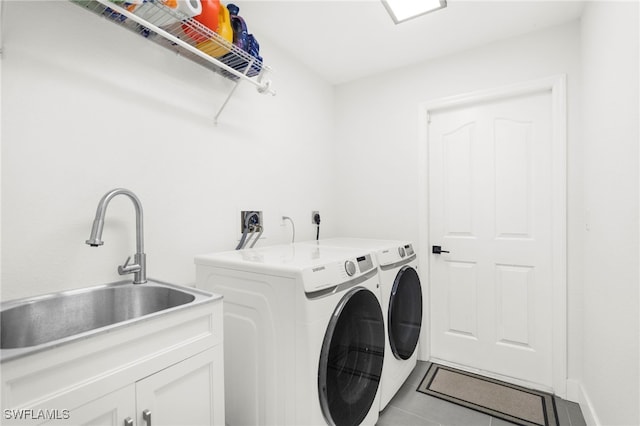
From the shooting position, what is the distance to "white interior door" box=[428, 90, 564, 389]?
2.09 metres

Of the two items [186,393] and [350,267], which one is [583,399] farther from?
[186,393]

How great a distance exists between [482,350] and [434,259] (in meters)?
0.73

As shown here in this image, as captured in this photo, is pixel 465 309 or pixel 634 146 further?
pixel 465 309

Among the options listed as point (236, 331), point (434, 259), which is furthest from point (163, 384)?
point (434, 259)

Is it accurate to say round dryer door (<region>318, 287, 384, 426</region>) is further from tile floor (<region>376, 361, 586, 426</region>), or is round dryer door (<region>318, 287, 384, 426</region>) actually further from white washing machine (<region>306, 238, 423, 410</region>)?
Result: tile floor (<region>376, 361, 586, 426</region>)

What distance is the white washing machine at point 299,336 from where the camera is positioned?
123cm

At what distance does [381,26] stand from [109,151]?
1768 mm

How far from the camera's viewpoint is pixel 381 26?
6.66ft

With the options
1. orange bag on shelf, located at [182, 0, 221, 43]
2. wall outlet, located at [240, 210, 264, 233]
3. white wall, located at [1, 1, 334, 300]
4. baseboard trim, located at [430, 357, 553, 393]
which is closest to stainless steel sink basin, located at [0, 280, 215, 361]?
white wall, located at [1, 1, 334, 300]

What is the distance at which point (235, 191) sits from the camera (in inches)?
76.8

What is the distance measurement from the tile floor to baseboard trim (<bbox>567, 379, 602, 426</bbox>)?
37mm

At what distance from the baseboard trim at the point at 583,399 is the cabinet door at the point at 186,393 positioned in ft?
6.01

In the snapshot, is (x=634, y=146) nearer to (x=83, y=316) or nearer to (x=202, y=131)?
(x=202, y=131)

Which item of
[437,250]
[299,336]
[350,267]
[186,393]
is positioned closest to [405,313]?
[437,250]
